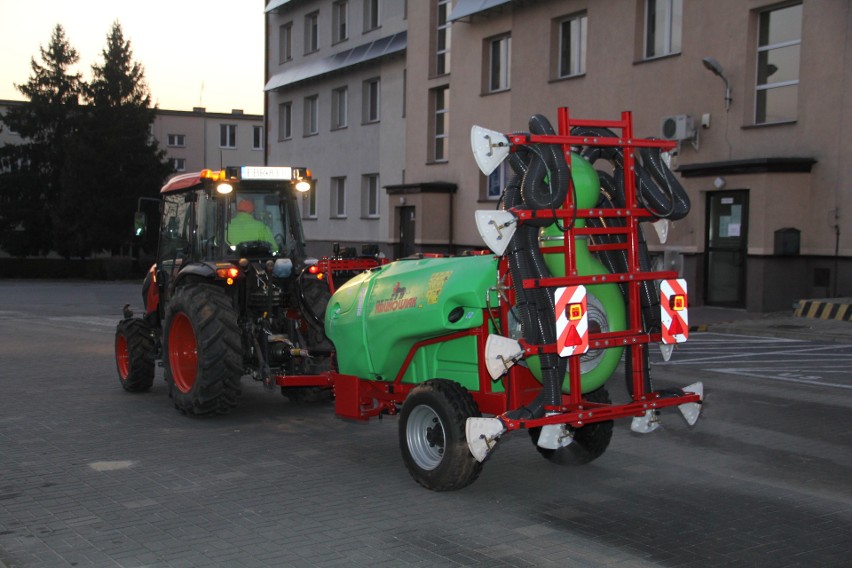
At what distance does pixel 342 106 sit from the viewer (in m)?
36.1

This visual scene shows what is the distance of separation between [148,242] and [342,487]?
555 cm

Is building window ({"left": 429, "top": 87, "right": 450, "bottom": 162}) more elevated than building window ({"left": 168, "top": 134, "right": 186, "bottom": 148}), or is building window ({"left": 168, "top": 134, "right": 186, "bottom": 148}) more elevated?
building window ({"left": 168, "top": 134, "right": 186, "bottom": 148})

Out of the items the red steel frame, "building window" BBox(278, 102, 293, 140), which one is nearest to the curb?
the red steel frame

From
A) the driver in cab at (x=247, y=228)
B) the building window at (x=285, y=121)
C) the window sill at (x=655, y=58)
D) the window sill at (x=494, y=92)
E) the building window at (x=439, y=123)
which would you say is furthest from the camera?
the building window at (x=285, y=121)

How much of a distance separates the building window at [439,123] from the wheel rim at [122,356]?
63.1ft

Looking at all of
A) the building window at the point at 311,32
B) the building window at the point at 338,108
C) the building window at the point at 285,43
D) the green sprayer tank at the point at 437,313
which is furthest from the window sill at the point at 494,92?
the green sprayer tank at the point at 437,313

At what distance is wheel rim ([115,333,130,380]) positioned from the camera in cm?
1074

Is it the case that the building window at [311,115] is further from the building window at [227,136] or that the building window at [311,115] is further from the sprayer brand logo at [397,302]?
the sprayer brand logo at [397,302]

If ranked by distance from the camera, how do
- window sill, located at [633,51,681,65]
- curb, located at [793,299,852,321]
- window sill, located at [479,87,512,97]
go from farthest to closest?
window sill, located at [479,87,512,97]
window sill, located at [633,51,681,65]
curb, located at [793,299,852,321]

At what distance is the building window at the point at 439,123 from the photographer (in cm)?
2936

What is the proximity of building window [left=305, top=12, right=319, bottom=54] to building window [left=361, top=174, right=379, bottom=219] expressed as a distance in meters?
6.85

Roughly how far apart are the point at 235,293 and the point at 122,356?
7.84ft

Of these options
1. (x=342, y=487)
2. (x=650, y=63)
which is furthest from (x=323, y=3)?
(x=342, y=487)

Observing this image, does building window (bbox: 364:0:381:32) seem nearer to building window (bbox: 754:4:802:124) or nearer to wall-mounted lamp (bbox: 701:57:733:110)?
wall-mounted lamp (bbox: 701:57:733:110)
